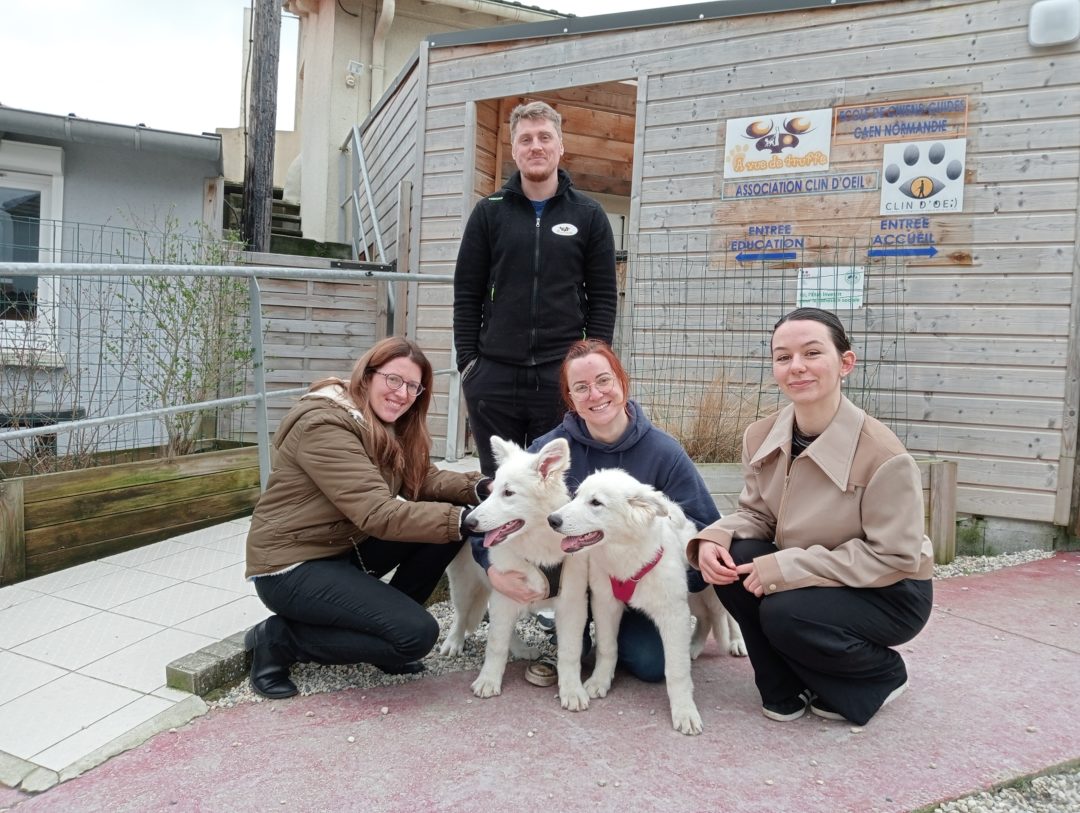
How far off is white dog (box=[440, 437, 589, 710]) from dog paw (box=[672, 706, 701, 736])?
33 cm

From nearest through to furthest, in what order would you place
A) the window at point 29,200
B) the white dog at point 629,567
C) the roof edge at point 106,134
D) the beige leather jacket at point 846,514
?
the beige leather jacket at point 846,514 → the white dog at point 629,567 → the roof edge at point 106,134 → the window at point 29,200

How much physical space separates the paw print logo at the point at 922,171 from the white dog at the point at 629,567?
3.48 m

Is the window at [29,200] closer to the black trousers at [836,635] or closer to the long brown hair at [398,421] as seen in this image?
the long brown hair at [398,421]

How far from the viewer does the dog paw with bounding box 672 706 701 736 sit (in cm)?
243

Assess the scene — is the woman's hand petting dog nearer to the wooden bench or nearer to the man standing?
the man standing

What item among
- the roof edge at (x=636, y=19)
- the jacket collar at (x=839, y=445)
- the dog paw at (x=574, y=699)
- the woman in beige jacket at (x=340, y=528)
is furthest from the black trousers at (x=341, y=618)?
the roof edge at (x=636, y=19)

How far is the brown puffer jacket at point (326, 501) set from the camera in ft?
8.61

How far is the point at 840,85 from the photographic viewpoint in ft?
16.9

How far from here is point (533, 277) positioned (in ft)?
10.4

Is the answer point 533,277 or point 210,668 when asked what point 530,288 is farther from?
point 210,668

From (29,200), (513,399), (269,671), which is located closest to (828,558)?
(513,399)

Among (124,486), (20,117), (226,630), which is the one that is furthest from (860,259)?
(20,117)

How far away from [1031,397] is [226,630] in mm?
4810

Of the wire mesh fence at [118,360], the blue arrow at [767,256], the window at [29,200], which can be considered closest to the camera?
the wire mesh fence at [118,360]
